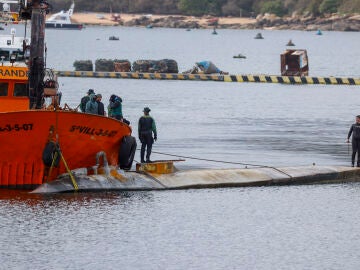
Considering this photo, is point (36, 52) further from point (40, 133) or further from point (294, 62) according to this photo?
point (294, 62)

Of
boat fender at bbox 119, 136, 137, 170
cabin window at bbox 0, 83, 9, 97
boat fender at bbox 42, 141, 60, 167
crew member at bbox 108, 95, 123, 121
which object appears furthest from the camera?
crew member at bbox 108, 95, 123, 121

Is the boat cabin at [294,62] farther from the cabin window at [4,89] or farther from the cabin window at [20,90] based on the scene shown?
the cabin window at [4,89]

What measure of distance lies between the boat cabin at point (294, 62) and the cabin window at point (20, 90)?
52.3m

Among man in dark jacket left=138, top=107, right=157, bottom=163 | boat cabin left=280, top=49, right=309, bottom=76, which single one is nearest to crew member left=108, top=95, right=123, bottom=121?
man in dark jacket left=138, top=107, right=157, bottom=163

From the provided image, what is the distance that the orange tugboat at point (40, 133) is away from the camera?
32719mm

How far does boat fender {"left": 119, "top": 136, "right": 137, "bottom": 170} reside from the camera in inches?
1368

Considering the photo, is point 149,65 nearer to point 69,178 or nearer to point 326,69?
point 326,69

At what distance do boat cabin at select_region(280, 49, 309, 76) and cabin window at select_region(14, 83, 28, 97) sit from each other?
172ft

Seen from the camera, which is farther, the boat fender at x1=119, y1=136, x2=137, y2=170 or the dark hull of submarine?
the boat fender at x1=119, y1=136, x2=137, y2=170

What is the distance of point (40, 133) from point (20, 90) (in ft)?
10.5

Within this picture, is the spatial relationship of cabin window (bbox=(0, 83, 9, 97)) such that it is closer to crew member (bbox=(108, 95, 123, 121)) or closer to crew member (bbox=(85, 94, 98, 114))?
crew member (bbox=(85, 94, 98, 114))

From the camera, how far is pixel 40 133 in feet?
108

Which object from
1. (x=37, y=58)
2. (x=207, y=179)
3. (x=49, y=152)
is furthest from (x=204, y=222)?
(x=37, y=58)

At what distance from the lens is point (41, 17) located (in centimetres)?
3556
